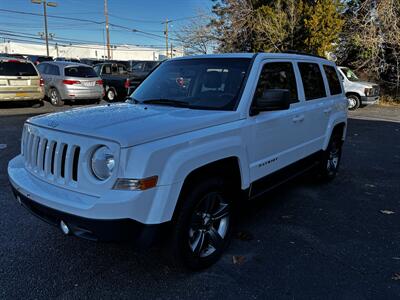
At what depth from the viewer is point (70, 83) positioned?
13523 mm

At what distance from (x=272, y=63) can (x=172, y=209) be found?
2162 millimetres

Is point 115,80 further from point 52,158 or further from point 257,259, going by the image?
point 257,259

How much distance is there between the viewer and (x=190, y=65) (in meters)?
4.15

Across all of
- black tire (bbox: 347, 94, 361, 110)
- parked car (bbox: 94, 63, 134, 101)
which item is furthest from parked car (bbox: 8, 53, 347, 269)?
black tire (bbox: 347, 94, 361, 110)

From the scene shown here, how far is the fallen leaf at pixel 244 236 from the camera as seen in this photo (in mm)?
3785

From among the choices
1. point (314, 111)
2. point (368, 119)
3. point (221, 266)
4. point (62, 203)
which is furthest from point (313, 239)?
point (368, 119)

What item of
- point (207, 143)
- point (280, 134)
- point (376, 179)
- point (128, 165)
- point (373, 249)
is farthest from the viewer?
point (376, 179)

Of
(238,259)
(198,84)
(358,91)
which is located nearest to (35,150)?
(198,84)

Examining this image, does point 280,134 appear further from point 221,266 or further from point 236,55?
point 221,266

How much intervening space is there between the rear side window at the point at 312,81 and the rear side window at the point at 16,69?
10.7 m

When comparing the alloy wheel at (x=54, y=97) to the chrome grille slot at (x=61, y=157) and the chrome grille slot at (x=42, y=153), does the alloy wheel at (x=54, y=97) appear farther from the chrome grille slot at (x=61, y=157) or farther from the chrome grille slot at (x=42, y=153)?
the chrome grille slot at (x=42, y=153)

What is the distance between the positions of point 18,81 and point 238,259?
37.6ft

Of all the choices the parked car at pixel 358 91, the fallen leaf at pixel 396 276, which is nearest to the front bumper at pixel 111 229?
the fallen leaf at pixel 396 276

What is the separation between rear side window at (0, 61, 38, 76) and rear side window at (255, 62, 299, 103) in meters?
10.8
